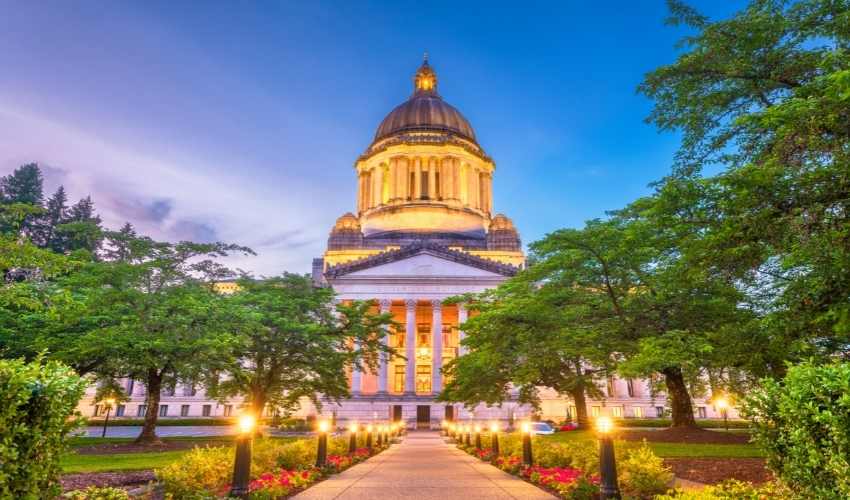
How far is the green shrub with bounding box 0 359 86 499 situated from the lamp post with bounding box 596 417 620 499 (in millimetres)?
8752

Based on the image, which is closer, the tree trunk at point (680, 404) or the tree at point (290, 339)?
the tree at point (290, 339)

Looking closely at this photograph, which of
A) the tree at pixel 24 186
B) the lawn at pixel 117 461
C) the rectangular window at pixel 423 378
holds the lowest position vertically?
the lawn at pixel 117 461

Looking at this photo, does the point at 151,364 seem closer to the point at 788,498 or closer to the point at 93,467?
the point at 93,467

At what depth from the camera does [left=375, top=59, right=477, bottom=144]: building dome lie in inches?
3327

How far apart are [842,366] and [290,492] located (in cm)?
1075

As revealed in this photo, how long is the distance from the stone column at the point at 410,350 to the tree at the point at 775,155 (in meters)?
44.1

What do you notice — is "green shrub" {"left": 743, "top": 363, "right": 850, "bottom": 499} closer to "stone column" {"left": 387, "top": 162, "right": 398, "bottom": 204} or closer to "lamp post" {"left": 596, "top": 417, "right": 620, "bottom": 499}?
"lamp post" {"left": 596, "top": 417, "right": 620, "bottom": 499}

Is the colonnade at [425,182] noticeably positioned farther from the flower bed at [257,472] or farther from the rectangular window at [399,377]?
the flower bed at [257,472]

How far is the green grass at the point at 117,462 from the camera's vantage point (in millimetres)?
16766

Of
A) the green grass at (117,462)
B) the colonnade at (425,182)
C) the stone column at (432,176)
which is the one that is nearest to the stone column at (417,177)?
the colonnade at (425,182)

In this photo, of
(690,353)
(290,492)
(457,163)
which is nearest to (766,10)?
(690,353)

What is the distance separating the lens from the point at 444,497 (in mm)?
11461

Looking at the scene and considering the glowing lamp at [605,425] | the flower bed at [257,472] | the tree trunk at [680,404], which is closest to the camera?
the flower bed at [257,472]

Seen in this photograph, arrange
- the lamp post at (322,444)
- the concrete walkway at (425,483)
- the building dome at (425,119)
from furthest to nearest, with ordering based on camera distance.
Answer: the building dome at (425,119), the lamp post at (322,444), the concrete walkway at (425,483)
